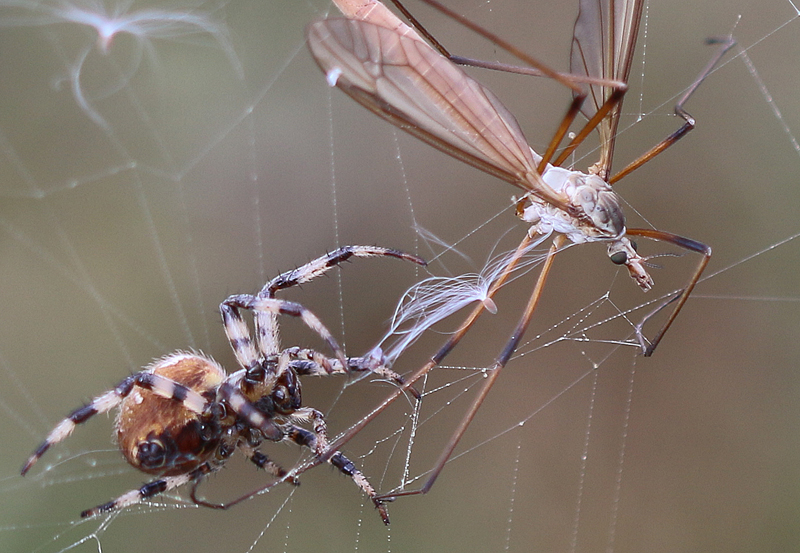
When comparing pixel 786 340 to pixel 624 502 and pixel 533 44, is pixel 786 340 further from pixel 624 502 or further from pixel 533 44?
pixel 533 44

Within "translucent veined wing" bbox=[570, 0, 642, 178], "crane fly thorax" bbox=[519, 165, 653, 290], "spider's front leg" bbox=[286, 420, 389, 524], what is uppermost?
"translucent veined wing" bbox=[570, 0, 642, 178]

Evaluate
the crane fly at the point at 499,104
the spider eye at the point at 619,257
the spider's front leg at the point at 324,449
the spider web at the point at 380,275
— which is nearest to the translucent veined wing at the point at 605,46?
the crane fly at the point at 499,104

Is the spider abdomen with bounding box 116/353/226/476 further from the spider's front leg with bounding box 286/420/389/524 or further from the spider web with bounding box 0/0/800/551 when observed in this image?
the spider web with bounding box 0/0/800/551

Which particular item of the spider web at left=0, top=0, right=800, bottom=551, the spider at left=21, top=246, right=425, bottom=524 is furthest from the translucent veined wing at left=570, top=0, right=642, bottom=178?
the spider web at left=0, top=0, right=800, bottom=551

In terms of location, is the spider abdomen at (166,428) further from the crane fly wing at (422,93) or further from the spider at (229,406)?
the crane fly wing at (422,93)

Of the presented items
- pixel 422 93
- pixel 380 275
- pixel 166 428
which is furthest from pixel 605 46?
pixel 380 275

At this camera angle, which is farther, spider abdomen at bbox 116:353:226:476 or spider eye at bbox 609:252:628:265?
spider abdomen at bbox 116:353:226:476

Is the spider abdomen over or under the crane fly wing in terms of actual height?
under
